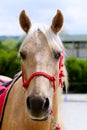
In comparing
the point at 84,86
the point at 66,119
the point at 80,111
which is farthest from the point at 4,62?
the point at 66,119

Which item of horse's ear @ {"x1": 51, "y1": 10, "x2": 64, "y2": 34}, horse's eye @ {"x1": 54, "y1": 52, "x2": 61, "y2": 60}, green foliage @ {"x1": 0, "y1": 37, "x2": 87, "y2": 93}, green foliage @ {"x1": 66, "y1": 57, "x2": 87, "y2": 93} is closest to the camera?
horse's eye @ {"x1": 54, "y1": 52, "x2": 61, "y2": 60}

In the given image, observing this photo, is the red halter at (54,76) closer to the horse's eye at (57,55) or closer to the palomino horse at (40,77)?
the palomino horse at (40,77)

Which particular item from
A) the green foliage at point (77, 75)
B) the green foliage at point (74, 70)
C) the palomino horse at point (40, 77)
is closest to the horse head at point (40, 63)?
the palomino horse at point (40, 77)

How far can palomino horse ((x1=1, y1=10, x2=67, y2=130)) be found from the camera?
2.86 m

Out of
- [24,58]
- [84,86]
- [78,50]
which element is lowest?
[24,58]

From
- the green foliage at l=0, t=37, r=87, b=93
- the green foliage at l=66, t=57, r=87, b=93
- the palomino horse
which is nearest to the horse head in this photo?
the palomino horse

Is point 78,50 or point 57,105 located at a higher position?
point 78,50

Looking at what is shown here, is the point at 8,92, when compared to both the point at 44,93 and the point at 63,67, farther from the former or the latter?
the point at 44,93

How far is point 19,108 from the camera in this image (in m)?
3.41

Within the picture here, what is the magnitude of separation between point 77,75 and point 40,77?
17063mm

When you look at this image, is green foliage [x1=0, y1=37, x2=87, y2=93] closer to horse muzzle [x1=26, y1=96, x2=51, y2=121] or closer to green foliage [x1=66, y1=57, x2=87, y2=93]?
green foliage [x1=66, y1=57, x2=87, y2=93]

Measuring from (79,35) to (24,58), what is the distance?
35.9 metres

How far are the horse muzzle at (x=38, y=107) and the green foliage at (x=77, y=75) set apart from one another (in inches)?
662

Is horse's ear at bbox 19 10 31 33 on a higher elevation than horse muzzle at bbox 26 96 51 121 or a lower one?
higher
